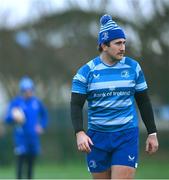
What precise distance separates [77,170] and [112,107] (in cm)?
1302

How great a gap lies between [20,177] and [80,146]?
731 centimetres

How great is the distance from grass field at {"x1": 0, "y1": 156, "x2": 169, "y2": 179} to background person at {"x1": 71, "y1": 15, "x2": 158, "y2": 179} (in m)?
8.80

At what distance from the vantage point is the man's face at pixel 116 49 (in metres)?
8.02

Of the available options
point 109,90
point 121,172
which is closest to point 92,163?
point 121,172

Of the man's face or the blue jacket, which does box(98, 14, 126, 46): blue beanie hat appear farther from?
the blue jacket

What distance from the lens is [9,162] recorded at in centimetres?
2411

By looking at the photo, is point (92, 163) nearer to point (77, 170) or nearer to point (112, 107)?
point (112, 107)

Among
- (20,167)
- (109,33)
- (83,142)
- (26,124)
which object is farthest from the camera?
(26,124)

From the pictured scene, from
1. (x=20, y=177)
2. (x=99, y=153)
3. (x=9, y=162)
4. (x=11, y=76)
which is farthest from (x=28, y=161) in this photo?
(x=11, y=76)

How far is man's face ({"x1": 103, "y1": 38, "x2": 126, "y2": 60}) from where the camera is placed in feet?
26.3

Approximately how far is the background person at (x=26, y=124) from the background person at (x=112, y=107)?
267 inches

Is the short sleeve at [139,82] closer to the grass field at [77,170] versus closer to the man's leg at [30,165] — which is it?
the man's leg at [30,165]

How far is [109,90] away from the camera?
8.00 metres

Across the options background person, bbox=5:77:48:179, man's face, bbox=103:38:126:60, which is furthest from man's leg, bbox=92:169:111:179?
background person, bbox=5:77:48:179
